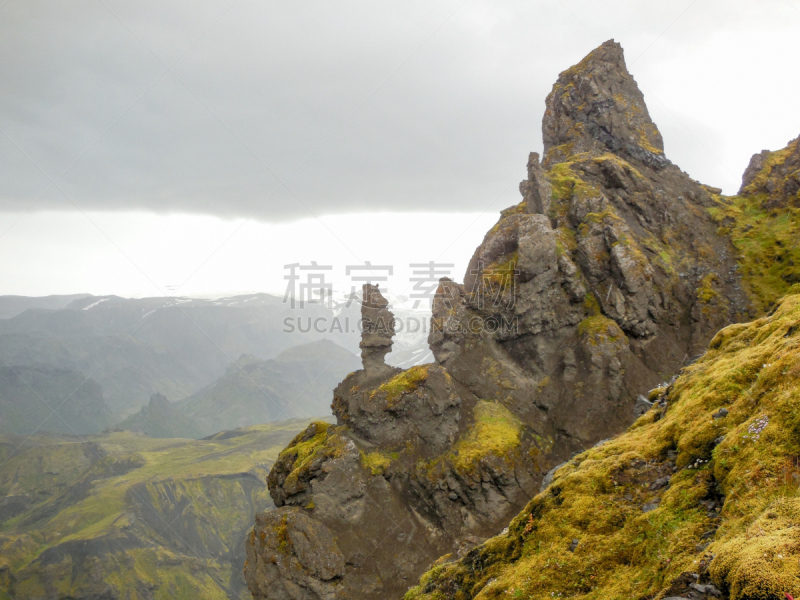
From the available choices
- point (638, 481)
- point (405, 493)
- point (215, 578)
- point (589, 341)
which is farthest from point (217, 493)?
point (638, 481)

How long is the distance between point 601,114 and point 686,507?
256 ft

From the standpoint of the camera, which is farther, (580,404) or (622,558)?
→ (580,404)

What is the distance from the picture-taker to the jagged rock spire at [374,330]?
5969 cm

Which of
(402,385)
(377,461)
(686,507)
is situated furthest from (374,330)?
(686,507)

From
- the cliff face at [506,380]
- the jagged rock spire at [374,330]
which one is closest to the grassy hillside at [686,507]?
the cliff face at [506,380]

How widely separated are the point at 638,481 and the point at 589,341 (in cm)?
3824

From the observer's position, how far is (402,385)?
55281 mm

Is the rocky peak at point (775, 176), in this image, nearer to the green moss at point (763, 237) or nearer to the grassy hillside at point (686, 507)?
the green moss at point (763, 237)

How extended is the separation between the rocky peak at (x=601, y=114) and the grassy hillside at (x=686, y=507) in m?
59.4

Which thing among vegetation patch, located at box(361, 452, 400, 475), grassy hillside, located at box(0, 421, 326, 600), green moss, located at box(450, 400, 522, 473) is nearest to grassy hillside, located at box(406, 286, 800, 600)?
vegetation patch, located at box(361, 452, 400, 475)

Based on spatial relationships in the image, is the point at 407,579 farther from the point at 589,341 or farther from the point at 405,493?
the point at 589,341

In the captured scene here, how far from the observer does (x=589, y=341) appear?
56781 mm

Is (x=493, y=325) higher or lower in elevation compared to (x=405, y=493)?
higher

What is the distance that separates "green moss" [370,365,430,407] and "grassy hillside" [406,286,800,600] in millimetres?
27116
